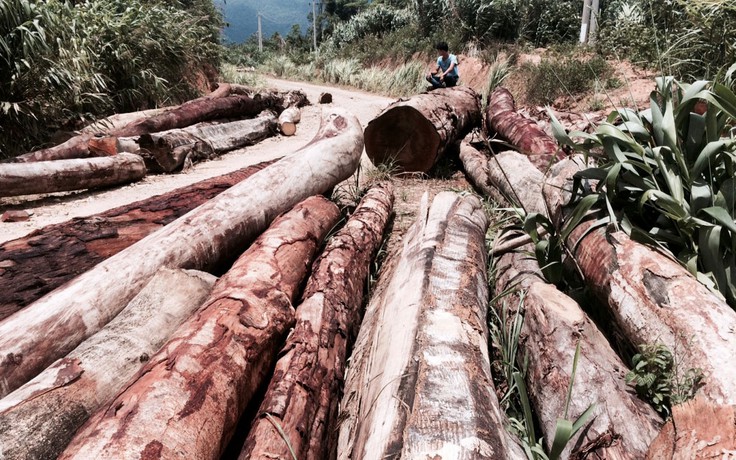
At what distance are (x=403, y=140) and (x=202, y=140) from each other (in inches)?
132

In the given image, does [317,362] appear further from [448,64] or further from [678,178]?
[448,64]

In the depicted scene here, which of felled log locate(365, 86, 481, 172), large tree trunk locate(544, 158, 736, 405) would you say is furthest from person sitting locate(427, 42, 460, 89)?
large tree trunk locate(544, 158, 736, 405)

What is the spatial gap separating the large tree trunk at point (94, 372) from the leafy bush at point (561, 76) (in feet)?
27.2

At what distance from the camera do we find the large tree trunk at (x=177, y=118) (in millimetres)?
5695

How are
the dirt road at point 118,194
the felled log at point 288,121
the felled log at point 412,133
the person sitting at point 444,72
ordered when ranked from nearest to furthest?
the dirt road at point 118,194, the felled log at point 412,133, the person sitting at point 444,72, the felled log at point 288,121

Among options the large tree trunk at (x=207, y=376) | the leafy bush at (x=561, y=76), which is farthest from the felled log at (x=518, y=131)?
the large tree trunk at (x=207, y=376)

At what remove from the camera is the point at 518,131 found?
6.04 m

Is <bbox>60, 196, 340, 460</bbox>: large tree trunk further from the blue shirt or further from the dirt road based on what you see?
the blue shirt

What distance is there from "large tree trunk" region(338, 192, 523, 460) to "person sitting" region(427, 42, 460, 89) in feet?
17.9

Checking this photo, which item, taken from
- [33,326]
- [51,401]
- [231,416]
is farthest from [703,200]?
[33,326]

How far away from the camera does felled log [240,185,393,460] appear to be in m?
1.73

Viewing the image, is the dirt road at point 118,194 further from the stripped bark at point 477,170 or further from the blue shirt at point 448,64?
the blue shirt at point 448,64

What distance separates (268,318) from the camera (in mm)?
2082

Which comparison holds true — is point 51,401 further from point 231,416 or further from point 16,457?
point 231,416
